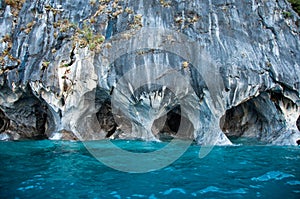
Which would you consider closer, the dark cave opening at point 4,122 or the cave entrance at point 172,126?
the cave entrance at point 172,126

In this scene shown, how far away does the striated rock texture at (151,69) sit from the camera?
14.1 meters

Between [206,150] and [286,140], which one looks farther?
[286,140]

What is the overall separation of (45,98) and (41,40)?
4163mm

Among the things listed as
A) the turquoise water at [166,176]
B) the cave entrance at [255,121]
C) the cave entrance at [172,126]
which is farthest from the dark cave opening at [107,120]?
the cave entrance at [255,121]

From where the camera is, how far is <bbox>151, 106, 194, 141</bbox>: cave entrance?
1666 centimetres

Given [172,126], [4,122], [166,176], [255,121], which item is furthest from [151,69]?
[4,122]

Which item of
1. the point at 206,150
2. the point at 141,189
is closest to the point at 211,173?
the point at 141,189

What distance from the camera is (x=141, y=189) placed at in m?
7.61

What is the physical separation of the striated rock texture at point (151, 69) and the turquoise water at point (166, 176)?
322 centimetres

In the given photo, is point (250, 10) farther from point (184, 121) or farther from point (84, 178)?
point (84, 178)

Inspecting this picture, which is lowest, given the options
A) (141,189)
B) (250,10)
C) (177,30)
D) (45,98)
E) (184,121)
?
(141,189)

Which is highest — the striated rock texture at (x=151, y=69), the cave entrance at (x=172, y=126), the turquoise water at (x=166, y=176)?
the striated rock texture at (x=151, y=69)

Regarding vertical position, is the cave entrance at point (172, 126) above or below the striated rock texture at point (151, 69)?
below

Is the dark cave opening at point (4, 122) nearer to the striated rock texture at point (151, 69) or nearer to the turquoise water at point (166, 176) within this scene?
the striated rock texture at point (151, 69)
